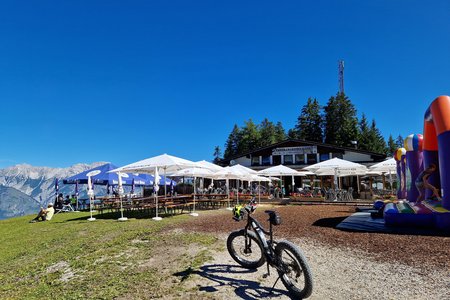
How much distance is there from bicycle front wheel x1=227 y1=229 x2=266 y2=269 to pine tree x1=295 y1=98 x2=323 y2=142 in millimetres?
61872

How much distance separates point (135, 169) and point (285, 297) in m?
9.69

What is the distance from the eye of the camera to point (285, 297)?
11.9ft

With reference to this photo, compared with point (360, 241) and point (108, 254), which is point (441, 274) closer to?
point (360, 241)

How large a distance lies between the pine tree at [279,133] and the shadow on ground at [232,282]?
2515 inches

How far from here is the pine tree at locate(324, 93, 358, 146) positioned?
191 feet

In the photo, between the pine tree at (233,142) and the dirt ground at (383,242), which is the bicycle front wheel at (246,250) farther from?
the pine tree at (233,142)

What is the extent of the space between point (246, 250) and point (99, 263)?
9.36ft

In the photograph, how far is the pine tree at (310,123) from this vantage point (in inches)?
2544

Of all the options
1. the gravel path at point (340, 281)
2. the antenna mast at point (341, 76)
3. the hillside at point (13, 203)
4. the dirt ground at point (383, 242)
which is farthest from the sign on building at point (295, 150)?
the hillside at point (13, 203)

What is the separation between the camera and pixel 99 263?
532 centimetres

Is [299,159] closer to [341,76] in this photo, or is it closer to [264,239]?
[264,239]

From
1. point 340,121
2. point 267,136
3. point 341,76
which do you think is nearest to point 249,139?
point 267,136

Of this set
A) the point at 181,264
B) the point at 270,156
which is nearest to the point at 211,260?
the point at 181,264

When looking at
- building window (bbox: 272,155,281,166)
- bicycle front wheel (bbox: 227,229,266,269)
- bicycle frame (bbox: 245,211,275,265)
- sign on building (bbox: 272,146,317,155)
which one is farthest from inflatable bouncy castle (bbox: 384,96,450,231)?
building window (bbox: 272,155,281,166)
